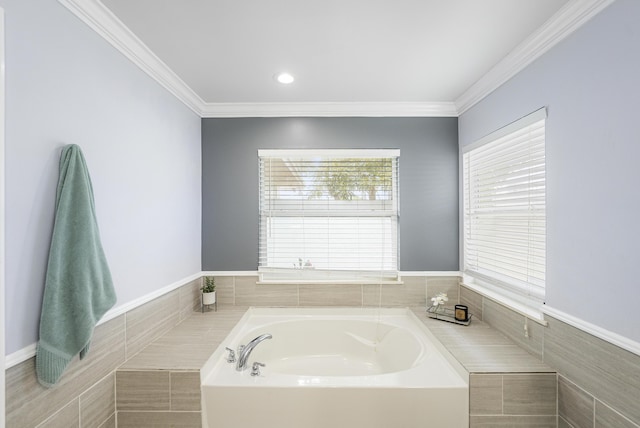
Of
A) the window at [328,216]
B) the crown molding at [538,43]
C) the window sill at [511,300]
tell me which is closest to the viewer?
the crown molding at [538,43]

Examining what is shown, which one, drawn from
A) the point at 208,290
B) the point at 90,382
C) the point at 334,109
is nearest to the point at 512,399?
the point at 90,382

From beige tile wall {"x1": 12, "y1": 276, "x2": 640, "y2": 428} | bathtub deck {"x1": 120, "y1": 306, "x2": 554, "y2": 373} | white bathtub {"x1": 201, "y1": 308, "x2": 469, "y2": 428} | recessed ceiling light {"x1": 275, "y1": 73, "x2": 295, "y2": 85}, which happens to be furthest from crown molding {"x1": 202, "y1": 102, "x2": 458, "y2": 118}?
white bathtub {"x1": 201, "y1": 308, "x2": 469, "y2": 428}

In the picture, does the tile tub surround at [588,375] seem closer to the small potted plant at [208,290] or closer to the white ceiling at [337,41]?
the white ceiling at [337,41]

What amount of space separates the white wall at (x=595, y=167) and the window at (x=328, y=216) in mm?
1300

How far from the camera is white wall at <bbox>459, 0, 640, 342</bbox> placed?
48.4 inches

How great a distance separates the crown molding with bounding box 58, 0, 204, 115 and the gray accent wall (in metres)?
0.60

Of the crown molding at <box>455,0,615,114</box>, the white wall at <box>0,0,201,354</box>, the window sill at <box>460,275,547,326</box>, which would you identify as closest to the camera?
the white wall at <box>0,0,201,354</box>

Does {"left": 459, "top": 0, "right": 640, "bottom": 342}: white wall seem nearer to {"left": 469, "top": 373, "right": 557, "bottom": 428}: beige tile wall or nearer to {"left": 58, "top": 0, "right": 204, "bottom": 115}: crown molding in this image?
{"left": 469, "top": 373, "right": 557, "bottom": 428}: beige tile wall

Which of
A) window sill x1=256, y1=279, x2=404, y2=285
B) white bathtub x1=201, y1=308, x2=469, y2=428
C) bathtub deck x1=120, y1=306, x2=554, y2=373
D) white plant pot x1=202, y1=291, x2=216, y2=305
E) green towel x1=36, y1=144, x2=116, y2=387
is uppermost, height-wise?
green towel x1=36, y1=144, x2=116, y2=387

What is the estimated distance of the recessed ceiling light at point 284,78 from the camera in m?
2.16

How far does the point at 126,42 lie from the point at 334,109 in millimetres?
1555

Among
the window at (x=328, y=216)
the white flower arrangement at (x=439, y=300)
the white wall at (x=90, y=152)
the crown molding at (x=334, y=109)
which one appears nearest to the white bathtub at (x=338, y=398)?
the white flower arrangement at (x=439, y=300)

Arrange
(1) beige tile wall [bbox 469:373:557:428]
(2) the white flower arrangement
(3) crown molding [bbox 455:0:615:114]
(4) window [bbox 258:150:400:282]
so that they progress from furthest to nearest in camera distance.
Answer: (4) window [bbox 258:150:400:282]
(2) the white flower arrangement
(1) beige tile wall [bbox 469:373:557:428]
(3) crown molding [bbox 455:0:615:114]

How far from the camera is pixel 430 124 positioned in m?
2.77
